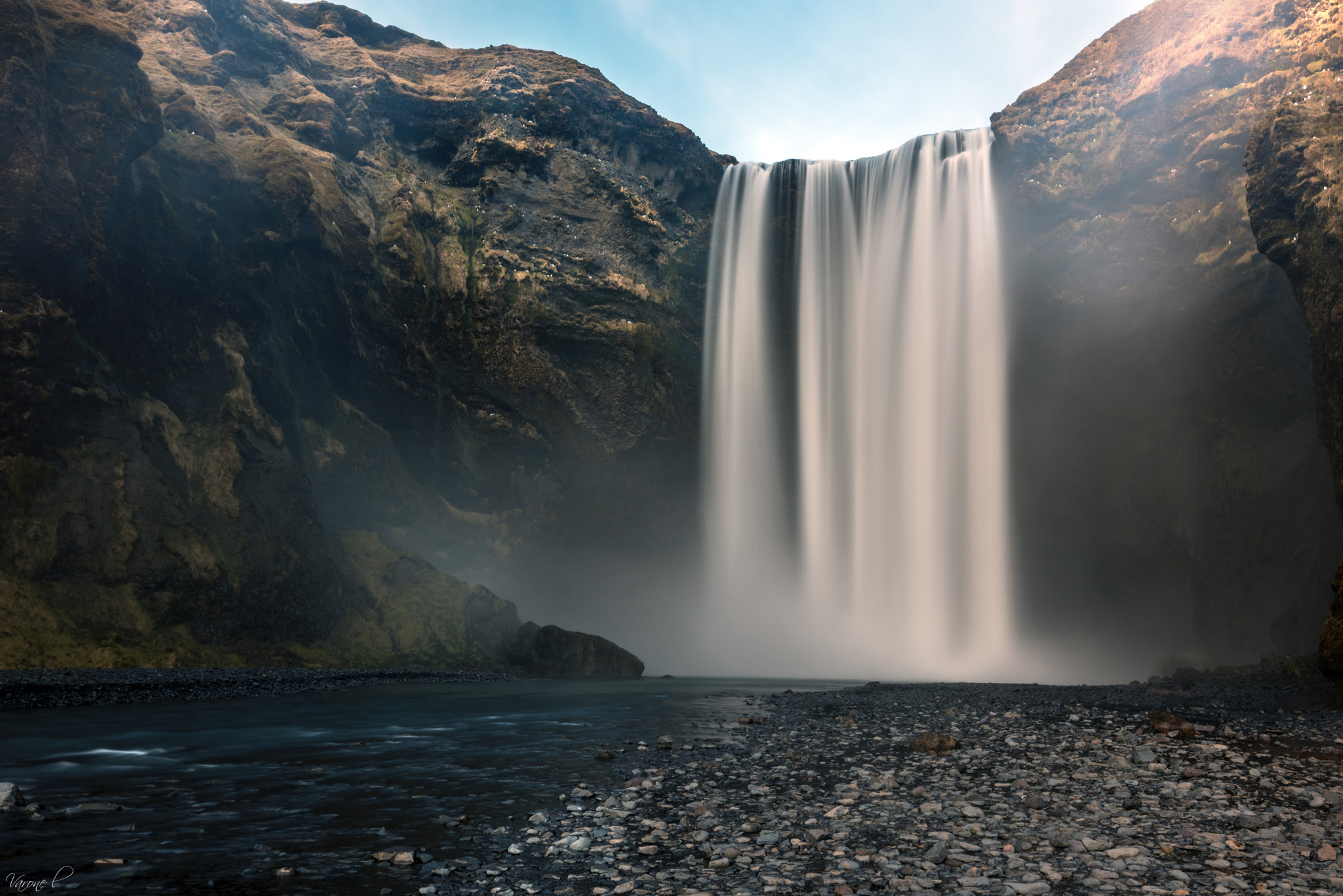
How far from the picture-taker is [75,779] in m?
9.78

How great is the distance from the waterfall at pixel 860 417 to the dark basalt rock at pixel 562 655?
39.5 ft

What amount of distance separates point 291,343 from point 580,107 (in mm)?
28831

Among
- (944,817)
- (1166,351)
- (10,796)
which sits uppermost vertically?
(1166,351)

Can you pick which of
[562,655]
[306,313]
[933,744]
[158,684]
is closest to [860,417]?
[562,655]

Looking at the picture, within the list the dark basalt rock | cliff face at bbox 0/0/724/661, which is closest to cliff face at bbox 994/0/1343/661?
cliff face at bbox 0/0/724/661

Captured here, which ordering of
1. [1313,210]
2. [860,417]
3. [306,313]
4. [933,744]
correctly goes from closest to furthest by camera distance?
[933,744]
[1313,210]
[306,313]
[860,417]

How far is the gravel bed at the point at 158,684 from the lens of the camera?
19.0m

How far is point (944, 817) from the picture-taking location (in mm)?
7398

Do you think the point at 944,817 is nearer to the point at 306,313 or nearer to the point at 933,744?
the point at 933,744

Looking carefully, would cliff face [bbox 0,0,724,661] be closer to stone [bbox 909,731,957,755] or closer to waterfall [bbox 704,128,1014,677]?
waterfall [bbox 704,128,1014,677]

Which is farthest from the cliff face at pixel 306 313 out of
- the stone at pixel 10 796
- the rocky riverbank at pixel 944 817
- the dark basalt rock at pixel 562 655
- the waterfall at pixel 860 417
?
the rocky riverbank at pixel 944 817

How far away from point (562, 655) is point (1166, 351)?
35252 mm

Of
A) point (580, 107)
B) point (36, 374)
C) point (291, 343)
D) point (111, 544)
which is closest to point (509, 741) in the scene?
point (111, 544)

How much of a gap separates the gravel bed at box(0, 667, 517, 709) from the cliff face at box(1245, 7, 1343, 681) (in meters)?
32.7
